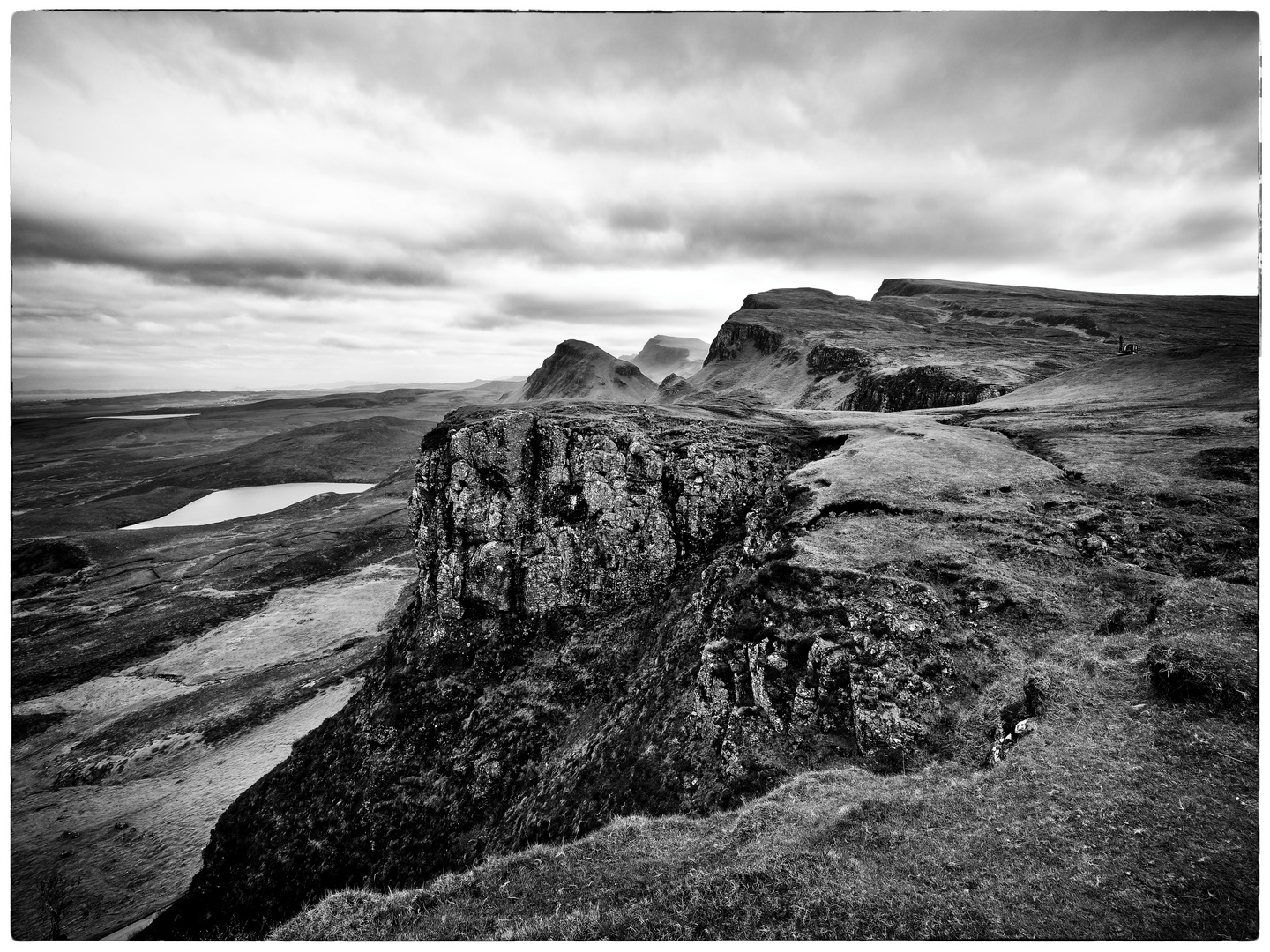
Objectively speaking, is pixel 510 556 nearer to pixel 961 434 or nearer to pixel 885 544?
pixel 885 544

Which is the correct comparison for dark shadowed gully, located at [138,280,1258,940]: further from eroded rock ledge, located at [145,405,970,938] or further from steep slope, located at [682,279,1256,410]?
steep slope, located at [682,279,1256,410]

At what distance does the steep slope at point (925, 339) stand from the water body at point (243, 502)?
119931 mm

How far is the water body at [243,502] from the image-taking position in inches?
5704

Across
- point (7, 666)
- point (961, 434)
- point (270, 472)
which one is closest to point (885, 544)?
point (961, 434)

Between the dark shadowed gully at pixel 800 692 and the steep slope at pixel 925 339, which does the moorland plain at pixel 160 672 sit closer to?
the dark shadowed gully at pixel 800 692

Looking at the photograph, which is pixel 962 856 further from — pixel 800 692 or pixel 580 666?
pixel 580 666

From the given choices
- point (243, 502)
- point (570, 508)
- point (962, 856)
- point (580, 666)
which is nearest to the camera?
point (962, 856)

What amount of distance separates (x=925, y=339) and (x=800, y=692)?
12715cm

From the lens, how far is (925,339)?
401ft

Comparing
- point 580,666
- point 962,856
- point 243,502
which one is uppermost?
point 962,856

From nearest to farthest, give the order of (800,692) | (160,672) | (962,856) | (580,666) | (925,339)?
1. (962,856)
2. (800,692)
3. (580,666)
4. (160,672)
5. (925,339)

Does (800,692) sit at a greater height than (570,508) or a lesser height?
lesser

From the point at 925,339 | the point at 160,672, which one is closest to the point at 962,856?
the point at 160,672

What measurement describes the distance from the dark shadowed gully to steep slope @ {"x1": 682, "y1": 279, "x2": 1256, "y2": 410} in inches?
1616
